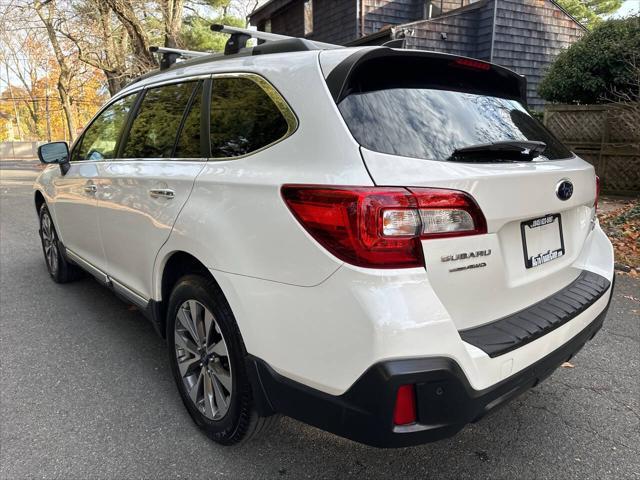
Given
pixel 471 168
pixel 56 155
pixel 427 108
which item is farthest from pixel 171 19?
pixel 471 168

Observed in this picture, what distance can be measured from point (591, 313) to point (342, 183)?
137cm

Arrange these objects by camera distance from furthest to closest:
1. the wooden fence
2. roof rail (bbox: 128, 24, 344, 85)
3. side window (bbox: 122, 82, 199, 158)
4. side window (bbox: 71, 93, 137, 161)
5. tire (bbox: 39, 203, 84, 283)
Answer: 1. the wooden fence
2. tire (bbox: 39, 203, 84, 283)
3. side window (bbox: 71, 93, 137, 161)
4. side window (bbox: 122, 82, 199, 158)
5. roof rail (bbox: 128, 24, 344, 85)

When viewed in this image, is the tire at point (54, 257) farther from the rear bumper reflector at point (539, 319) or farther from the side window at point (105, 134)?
the rear bumper reflector at point (539, 319)

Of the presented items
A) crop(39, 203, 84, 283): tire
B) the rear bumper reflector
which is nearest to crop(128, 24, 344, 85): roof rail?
the rear bumper reflector

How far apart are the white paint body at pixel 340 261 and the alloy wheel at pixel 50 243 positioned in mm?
3002

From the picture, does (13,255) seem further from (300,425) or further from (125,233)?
(300,425)

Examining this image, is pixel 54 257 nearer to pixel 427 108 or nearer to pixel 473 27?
Answer: pixel 427 108

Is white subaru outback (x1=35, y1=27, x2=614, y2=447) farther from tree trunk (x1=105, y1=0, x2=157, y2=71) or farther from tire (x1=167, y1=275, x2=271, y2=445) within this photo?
tree trunk (x1=105, y1=0, x2=157, y2=71)

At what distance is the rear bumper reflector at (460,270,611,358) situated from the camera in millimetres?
1669

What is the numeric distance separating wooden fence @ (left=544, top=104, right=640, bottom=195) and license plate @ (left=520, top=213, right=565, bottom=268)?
7.74 m

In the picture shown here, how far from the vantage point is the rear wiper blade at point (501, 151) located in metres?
1.76

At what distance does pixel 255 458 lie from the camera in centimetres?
223

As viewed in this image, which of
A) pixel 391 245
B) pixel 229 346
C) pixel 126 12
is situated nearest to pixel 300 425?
pixel 229 346

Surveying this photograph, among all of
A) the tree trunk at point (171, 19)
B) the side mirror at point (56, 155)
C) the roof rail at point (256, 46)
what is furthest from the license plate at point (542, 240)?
the tree trunk at point (171, 19)
